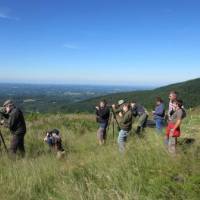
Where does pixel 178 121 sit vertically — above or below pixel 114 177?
above

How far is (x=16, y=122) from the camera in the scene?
9414 mm

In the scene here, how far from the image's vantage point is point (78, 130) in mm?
15953

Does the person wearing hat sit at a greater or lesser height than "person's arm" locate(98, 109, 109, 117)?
greater

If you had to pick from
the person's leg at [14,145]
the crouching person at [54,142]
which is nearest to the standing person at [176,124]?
the crouching person at [54,142]

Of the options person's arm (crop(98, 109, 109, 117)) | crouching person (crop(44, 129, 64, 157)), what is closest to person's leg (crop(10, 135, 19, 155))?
crouching person (crop(44, 129, 64, 157))

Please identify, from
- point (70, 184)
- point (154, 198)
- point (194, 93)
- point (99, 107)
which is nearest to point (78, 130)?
point (99, 107)

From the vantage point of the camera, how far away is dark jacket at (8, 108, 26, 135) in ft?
30.6

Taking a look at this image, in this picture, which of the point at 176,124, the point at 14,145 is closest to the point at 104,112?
the point at 14,145

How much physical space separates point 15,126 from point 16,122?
0.12m

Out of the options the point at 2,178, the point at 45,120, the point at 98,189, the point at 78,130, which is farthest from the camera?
the point at 45,120

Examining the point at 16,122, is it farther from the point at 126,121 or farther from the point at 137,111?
the point at 137,111

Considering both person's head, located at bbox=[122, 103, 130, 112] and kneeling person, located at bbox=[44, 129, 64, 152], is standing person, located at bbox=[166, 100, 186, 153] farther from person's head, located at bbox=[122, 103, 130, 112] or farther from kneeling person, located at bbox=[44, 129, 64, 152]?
kneeling person, located at bbox=[44, 129, 64, 152]

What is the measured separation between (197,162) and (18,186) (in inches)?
116

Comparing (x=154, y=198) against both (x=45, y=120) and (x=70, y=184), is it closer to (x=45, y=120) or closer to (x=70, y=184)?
(x=70, y=184)
